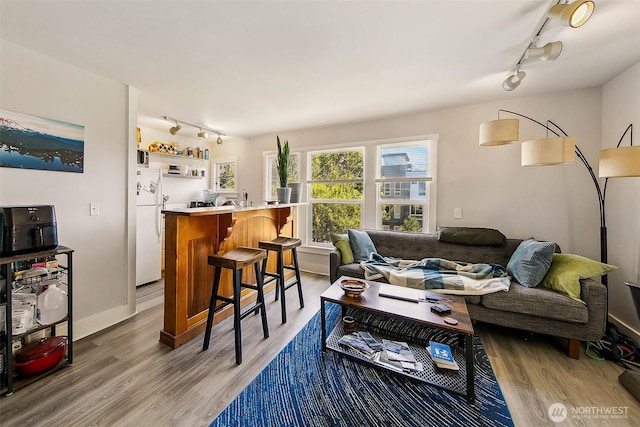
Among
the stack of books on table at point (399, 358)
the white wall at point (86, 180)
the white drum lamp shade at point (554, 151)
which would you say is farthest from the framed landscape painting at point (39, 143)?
the white drum lamp shade at point (554, 151)

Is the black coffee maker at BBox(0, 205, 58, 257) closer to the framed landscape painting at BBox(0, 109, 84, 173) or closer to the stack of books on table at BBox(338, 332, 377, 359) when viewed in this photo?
the framed landscape painting at BBox(0, 109, 84, 173)

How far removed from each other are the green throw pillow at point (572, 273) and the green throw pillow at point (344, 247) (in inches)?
72.2

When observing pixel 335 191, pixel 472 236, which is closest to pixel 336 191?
pixel 335 191

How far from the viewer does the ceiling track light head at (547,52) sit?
166 cm

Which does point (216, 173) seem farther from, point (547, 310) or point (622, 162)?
point (622, 162)

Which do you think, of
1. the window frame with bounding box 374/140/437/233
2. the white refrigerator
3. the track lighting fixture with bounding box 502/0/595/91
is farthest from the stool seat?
the track lighting fixture with bounding box 502/0/595/91

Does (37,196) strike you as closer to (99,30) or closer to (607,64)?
(99,30)

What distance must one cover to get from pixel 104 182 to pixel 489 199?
164 inches

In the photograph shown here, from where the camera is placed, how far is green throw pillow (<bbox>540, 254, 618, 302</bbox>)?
199cm

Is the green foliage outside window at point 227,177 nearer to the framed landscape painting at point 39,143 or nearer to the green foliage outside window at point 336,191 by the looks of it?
the green foliage outside window at point 336,191

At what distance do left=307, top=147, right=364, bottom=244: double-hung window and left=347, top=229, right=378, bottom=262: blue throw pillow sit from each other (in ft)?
2.09

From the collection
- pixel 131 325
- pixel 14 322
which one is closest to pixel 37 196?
pixel 14 322

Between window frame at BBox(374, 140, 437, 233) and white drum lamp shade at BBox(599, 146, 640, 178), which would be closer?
white drum lamp shade at BBox(599, 146, 640, 178)

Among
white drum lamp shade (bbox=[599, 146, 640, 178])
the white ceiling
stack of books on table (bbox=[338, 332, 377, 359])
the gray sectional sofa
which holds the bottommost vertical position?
stack of books on table (bbox=[338, 332, 377, 359])
